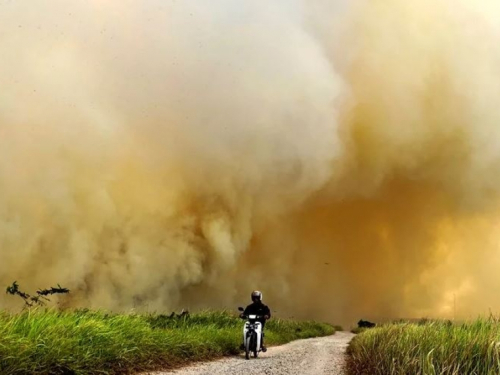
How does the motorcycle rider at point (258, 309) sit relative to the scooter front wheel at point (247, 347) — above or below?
above

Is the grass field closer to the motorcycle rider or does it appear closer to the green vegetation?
the motorcycle rider

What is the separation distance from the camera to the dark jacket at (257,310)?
65.2 feet

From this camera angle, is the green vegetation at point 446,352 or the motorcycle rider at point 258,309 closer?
the green vegetation at point 446,352

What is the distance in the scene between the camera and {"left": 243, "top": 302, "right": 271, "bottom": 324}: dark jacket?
19.9 m

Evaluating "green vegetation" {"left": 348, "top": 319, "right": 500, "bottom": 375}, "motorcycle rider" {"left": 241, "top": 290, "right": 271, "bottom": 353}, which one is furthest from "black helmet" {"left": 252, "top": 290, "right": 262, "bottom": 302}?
"green vegetation" {"left": 348, "top": 319, "right": 500, "bottom": 375}

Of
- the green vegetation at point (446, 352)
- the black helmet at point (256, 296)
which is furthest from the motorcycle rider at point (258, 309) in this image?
the green vegetation at point (446, 352)

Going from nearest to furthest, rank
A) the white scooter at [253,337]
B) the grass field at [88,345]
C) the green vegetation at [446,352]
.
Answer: the green vegetation at [446,352] < the grass field at [88,345] < the white scooter at [253,337]

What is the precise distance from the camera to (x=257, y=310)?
787 inches

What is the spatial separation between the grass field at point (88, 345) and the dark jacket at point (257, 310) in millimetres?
1901

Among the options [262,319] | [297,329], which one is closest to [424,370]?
[262,319]

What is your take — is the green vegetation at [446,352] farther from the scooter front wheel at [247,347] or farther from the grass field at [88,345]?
the scooter front wheel at [247,347]

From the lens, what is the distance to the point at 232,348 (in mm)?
19953

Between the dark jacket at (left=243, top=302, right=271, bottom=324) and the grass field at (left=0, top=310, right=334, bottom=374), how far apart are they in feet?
6.24

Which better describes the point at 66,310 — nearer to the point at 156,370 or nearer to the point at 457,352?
the point at 156,370
